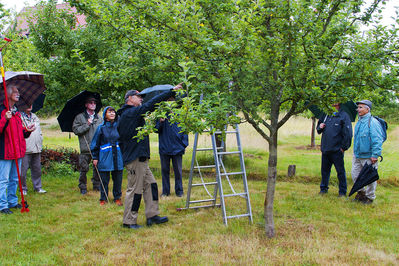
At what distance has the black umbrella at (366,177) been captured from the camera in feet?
22.6

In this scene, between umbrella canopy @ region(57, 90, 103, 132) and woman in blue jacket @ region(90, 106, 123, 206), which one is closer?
woman in blue jacket @ region(90, 106, 123, 206)

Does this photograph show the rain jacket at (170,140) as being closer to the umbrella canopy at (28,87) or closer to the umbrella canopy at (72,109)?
the umbrella canopy at (72,109)

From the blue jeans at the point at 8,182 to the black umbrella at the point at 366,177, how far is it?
6530 millimetres

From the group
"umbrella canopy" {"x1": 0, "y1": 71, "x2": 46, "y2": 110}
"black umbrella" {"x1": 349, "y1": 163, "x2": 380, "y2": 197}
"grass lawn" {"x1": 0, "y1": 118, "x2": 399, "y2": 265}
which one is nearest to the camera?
"grass lawn" {"x1": 0, "y1": 118, "x2": 399, "y2": 265}

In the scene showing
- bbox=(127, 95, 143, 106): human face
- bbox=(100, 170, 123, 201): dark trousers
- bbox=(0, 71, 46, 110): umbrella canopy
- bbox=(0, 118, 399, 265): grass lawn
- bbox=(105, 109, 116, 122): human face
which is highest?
bbox=(0, 71, 46, 110): umbrella canopy

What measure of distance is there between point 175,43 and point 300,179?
6573 mm

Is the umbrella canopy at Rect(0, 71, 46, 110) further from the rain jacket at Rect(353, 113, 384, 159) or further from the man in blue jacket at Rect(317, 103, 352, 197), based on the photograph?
the rain jacket at Rect(353, 113, 384, 159)

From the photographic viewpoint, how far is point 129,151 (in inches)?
223

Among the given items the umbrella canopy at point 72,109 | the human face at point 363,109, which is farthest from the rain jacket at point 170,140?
the human face at point 363,109

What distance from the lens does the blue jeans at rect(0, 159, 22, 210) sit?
644 cm

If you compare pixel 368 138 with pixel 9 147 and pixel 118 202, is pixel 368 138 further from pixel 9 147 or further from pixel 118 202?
pixel 9 147

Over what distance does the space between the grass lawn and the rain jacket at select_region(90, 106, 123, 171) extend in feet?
2.65

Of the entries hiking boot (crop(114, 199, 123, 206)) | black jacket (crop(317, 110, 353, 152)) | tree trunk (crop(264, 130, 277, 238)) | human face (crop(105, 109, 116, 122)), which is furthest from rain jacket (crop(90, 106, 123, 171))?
black jacket (crop(317, 110, 353, 152))

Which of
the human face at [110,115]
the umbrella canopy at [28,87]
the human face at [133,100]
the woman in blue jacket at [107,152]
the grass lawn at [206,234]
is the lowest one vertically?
the grass lawn at [206,234]
